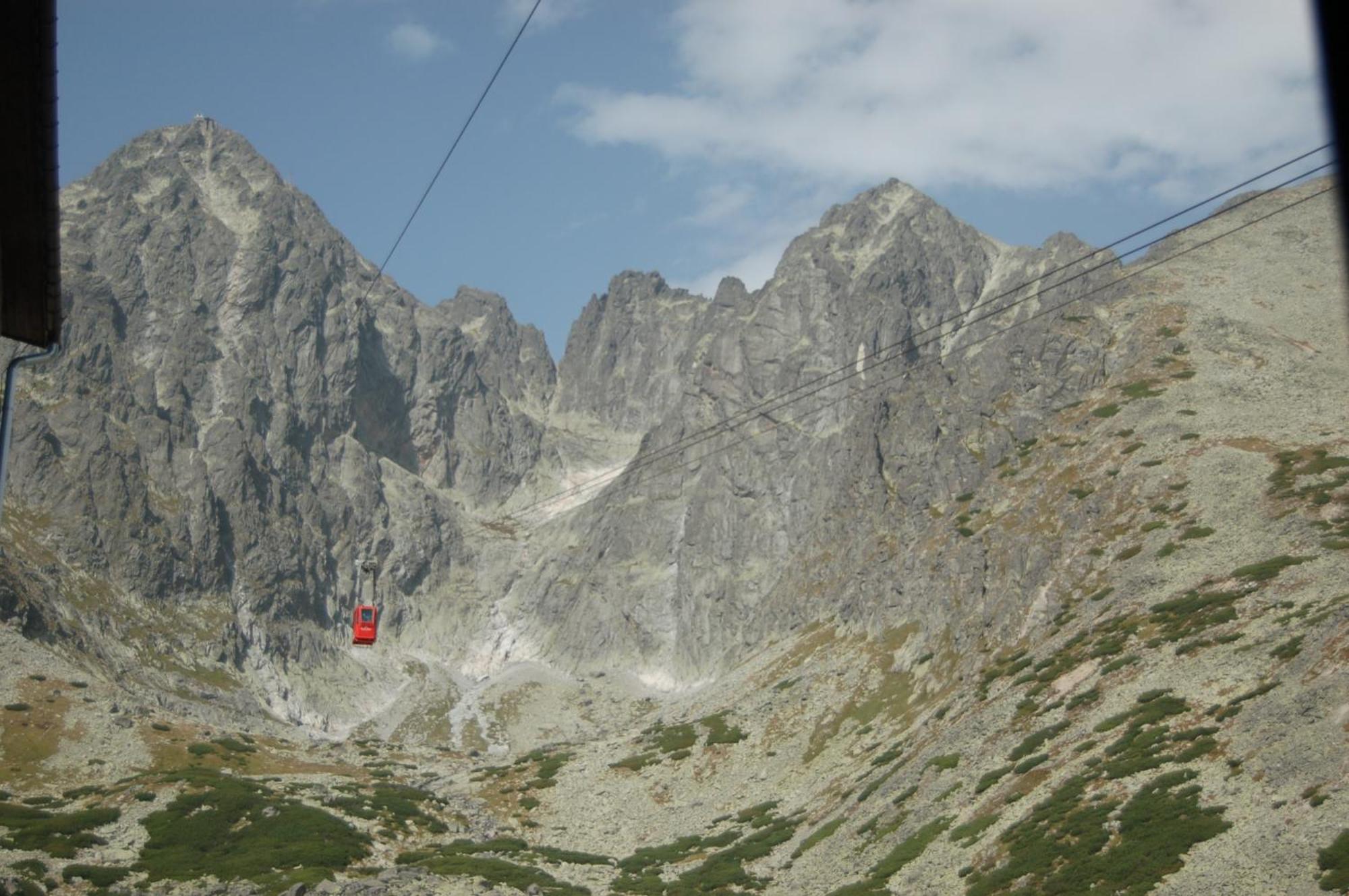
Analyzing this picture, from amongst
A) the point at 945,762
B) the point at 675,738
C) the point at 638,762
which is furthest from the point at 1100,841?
the point at 675,738

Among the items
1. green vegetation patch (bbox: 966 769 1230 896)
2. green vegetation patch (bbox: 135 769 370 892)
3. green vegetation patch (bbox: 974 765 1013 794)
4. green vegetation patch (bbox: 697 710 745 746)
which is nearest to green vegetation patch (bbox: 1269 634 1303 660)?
green vegetation patch (bbox: 966 769 1230 896)

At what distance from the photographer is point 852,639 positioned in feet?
410

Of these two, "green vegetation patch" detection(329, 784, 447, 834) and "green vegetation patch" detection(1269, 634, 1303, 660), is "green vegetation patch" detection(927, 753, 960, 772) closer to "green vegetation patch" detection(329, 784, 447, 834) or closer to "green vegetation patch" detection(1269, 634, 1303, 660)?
"green vegetation patch" detection(1269, 634, 1303, 660)

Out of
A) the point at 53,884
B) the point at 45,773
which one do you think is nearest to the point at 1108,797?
the point at 53,884

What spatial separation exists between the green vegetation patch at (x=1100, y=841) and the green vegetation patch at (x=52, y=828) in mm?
56125

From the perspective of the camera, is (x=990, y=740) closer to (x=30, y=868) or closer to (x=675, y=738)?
(x=30, y=868)

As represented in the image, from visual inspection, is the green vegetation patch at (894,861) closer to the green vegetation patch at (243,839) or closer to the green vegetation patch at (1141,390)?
the green vegetation patch at (243,839)

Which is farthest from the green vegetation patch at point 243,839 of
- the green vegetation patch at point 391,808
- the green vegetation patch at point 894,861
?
the green vegetation patch at point 894,861

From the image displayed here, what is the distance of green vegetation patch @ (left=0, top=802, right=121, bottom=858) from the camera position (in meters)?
73.0

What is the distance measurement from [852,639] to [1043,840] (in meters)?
76.1

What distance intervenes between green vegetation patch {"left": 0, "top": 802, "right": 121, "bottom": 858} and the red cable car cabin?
95.5 ft

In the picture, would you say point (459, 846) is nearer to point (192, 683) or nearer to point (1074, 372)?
point (1074, 372)

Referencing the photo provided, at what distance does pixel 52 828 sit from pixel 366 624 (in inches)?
1384

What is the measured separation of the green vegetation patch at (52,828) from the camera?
7300cm
